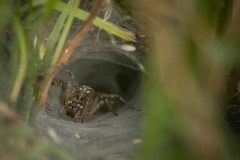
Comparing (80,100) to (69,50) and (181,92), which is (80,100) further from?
(181,92)

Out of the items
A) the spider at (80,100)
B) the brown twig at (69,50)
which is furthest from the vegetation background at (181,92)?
the spider at (80,100)

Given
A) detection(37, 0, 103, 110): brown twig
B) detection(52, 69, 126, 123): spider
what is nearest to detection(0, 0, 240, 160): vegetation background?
detection(37, 0, 103, 110): brown twig

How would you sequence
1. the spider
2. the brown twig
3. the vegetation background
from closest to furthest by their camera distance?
the vegetation background → the brown twig → the spider

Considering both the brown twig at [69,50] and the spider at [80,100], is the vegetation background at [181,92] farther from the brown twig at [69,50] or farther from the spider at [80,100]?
the spider at [80,100]

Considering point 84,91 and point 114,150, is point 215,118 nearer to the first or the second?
point 114,150

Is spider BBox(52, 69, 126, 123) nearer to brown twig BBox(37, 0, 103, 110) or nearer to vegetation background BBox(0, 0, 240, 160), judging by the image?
brown twig BBox(37, 0, 103, 110)

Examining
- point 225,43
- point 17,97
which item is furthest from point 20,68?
point 225,43

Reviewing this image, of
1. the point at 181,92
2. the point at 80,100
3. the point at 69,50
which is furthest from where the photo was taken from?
the point at 80,100

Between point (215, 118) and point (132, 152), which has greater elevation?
point (215, 118)

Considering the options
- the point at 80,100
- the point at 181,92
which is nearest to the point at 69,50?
the point at 181,92
